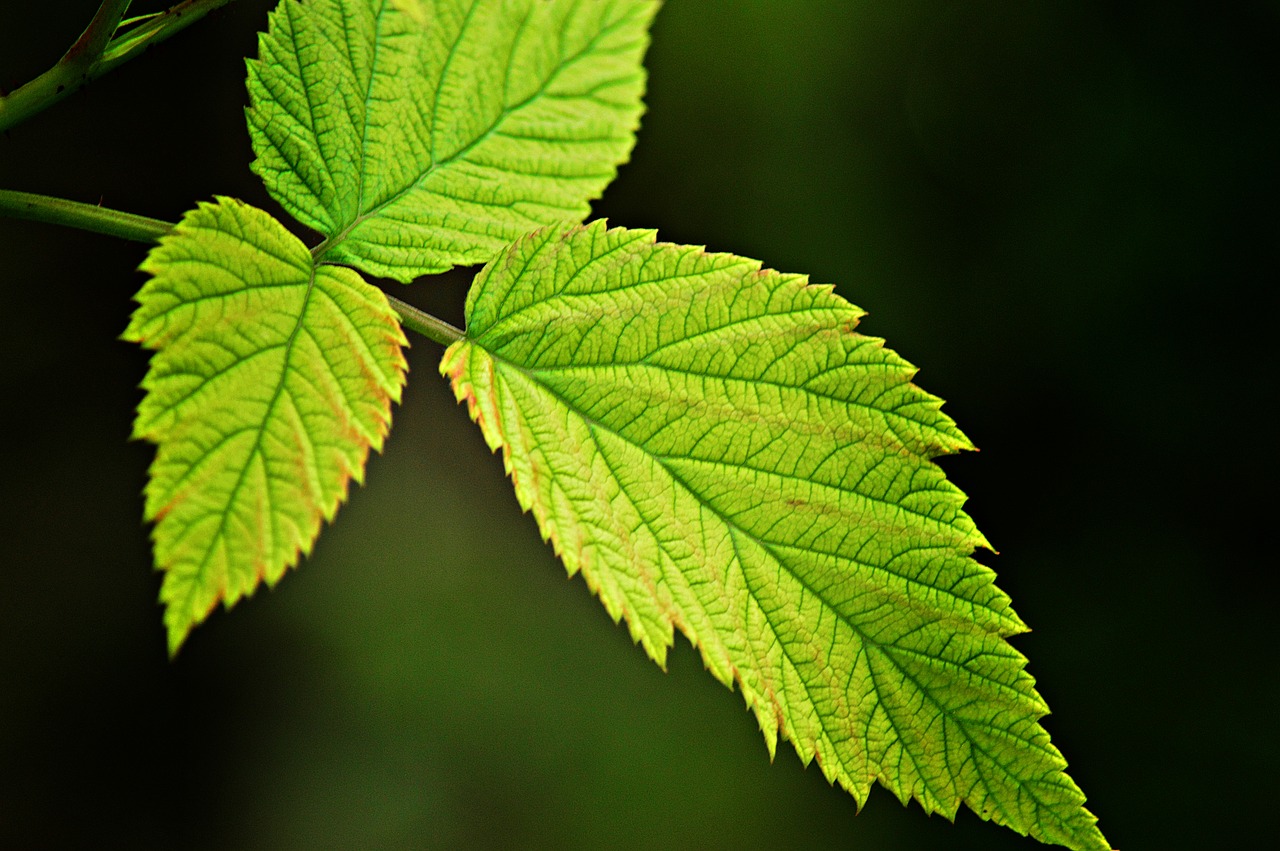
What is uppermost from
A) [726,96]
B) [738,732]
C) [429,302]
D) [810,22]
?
[810,22]

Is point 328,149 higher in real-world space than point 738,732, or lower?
higher

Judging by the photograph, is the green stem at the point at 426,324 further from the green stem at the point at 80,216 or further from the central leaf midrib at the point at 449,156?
the green stem at the point at 80,216

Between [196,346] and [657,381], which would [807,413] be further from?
[196,346]

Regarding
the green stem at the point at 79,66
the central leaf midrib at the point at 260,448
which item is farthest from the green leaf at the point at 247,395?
the green stem at the point at 79,66

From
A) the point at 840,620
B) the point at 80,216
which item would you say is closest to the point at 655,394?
the point at 840,620

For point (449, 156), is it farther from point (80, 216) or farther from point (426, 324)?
point (80, 216)

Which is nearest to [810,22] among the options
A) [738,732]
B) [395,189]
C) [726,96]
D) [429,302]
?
[726,96]

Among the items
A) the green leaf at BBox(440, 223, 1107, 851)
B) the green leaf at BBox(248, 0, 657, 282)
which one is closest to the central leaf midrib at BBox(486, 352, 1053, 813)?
the green leaf at BBox(440, 223, 1107, 851)

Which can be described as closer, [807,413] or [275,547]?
[275,547]
